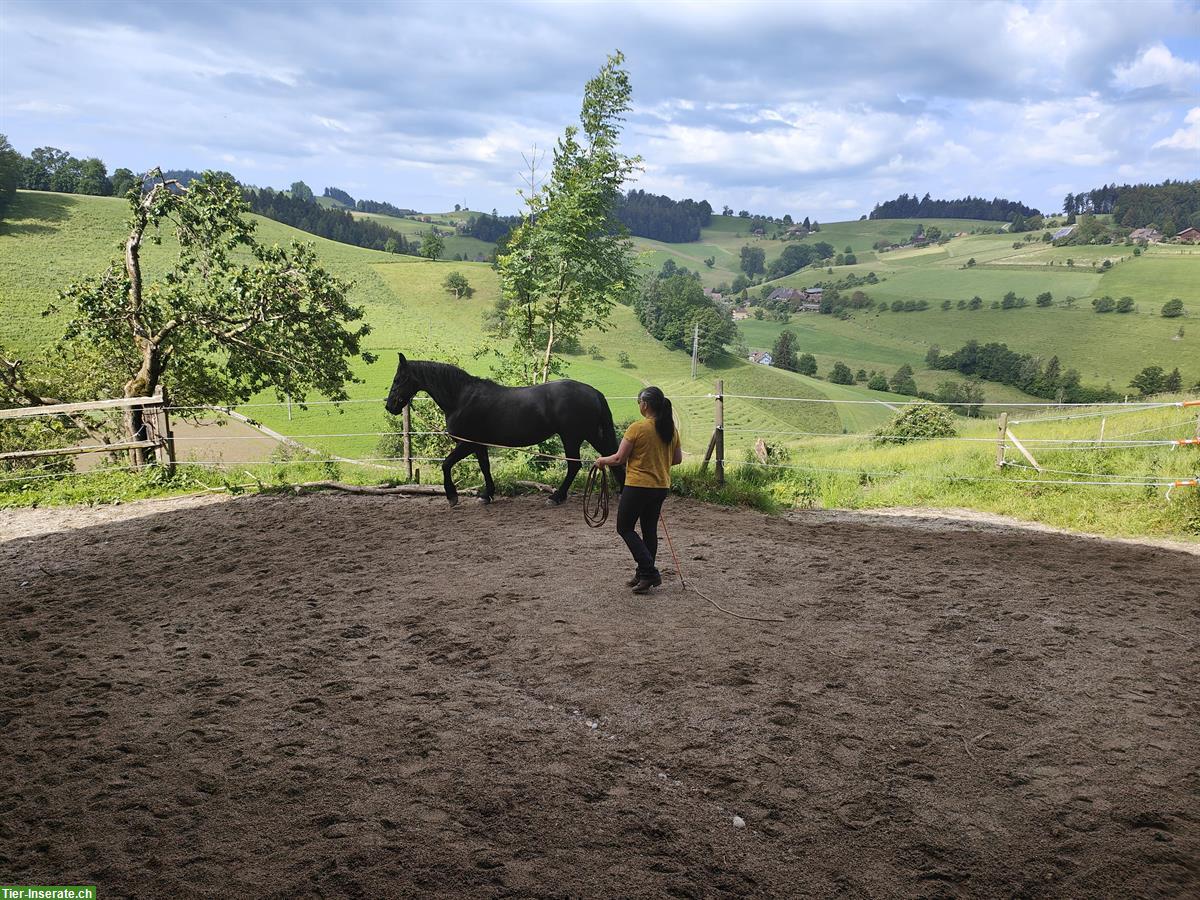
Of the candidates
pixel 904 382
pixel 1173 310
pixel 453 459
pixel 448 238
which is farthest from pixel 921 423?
pixel 448 238

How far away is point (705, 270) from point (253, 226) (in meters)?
159

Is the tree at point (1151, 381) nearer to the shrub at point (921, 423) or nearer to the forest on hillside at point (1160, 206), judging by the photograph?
the shrub at point (921, 423)

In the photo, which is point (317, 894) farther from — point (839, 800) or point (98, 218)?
point (98, 218)

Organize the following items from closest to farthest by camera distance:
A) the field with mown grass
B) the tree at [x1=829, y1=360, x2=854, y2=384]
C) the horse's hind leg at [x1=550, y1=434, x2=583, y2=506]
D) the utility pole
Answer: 1. the horse's hind leg at [x1=550, y1=434, x2=583, y2=506]
2. the field with mown grass
3. the utility pole
4. the tree at [x1=829, y1=360, x2=854, y2=384]

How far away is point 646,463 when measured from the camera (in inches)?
232

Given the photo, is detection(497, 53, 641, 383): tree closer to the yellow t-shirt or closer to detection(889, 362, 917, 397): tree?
the yellow t-shirt

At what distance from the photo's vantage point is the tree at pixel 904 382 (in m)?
79.4

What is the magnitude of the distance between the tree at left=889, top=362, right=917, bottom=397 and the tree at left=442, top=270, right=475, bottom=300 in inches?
1978

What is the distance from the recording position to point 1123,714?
4.28 metres

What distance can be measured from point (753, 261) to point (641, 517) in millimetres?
173266

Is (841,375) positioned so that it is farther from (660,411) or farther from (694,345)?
(660,411)

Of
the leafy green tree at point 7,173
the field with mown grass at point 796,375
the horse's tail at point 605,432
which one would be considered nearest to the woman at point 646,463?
the field with mown grass at point 796,375

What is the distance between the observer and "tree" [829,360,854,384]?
8488 centimetres

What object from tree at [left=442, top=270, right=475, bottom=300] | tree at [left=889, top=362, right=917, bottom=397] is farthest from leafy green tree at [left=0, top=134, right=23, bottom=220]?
tree at [left=889, top=362, right=917, bottom=397]
